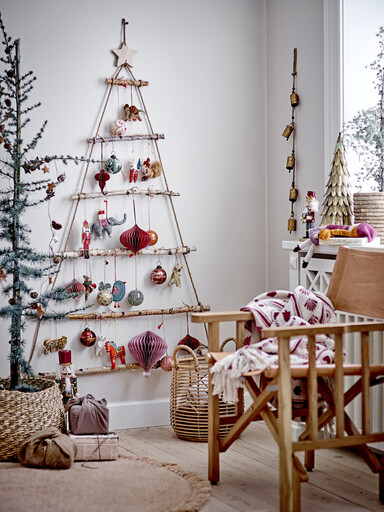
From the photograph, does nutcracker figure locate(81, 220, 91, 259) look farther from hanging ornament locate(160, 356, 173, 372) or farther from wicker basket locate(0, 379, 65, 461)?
wicker basket locate(0, 379, 65, 461)

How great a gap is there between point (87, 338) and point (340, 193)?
1445 millimetres

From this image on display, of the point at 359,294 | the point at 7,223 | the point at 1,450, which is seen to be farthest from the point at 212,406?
the point at 7,223

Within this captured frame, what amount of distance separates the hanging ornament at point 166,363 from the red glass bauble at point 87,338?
0.38 metres

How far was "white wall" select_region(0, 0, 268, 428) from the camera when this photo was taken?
→ 375cm

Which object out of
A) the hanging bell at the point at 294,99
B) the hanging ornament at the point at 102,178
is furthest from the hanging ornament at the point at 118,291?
the hanging bell at the point at 294,99

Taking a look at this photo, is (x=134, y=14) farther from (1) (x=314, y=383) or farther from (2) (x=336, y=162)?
(1) (x=314, y=383)

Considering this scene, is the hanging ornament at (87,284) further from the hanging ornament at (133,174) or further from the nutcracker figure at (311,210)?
the nutcracker figure at (311,210)

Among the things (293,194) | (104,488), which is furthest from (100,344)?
(293,194)

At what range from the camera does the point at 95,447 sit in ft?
10.5

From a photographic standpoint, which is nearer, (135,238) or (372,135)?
(372,135)

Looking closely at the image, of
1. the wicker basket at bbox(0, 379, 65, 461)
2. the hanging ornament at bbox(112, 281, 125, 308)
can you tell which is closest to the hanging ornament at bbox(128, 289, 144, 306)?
the hanging ornament at bbox(112, 281, 125, 308)

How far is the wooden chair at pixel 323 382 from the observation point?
240 cm

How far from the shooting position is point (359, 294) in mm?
2957

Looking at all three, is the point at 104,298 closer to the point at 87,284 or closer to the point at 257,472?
the point at 87,284
